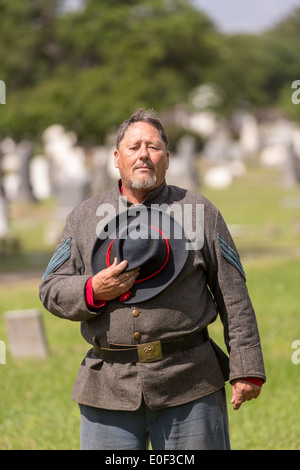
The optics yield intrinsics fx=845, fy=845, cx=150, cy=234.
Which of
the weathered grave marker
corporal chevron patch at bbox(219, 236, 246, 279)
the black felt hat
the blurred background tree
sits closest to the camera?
the black felt hat

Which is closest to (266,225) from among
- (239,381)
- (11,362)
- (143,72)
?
(143,72)

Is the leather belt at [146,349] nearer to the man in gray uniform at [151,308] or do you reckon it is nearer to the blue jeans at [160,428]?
the man in gray uniform at [151,308]

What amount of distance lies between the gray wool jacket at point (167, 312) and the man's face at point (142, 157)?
0.09 meters

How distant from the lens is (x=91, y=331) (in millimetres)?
3729

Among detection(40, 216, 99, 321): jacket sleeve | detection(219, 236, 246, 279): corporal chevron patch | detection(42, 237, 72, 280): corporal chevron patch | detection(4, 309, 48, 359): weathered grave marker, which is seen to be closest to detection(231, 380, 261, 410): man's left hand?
detection(219, 236, 246, 279): corporal chevron patch

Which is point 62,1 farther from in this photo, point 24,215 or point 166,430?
point 166,430

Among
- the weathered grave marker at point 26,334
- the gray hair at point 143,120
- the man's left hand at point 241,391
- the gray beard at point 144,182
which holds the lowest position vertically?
the man's left hand at point 241,391

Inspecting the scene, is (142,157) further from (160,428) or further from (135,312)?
(160,428)

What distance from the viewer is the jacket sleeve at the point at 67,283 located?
3.62 m

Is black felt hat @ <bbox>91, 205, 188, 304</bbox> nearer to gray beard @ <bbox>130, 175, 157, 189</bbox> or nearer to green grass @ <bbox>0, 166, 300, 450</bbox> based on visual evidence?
gray beard @ <bbox>130, 175, 157, 189</bbox>

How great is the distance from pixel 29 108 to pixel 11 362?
988 centimetres

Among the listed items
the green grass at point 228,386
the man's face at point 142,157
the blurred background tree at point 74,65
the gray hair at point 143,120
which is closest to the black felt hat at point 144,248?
the man's face at point 142,157

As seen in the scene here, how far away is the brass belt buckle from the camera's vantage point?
11.9 feet

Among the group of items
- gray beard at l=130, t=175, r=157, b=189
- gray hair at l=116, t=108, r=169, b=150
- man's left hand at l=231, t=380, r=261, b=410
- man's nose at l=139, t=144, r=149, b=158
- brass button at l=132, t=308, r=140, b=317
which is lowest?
man's left hand at l=231, t=380, r=261, b=410
